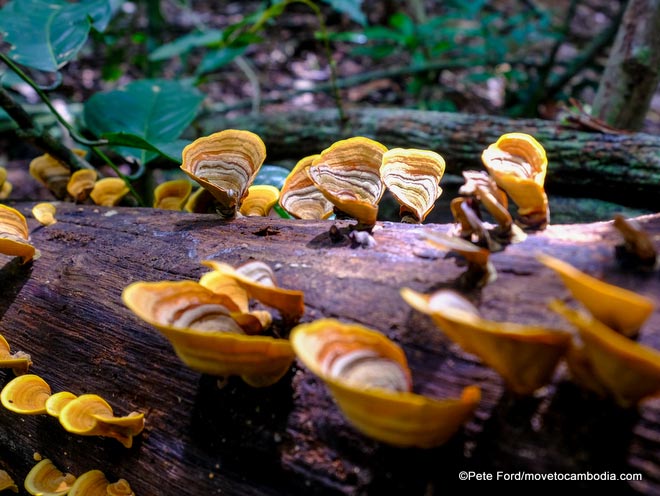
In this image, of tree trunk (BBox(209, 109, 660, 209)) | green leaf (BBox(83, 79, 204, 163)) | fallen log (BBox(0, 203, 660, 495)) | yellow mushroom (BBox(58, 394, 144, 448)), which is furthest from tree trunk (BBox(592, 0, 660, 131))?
yellow mushroom (BBox(58, 394, 144, 448))

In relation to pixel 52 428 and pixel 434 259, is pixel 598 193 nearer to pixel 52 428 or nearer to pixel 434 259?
pixel 434 259

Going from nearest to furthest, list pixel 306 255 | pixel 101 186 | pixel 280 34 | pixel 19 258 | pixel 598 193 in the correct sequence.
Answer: pixel 306 255
pixel 19 258
pixel 101 186
pixel 598 193
pixel 280 34

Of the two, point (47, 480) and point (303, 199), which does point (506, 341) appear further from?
point (47, 480)

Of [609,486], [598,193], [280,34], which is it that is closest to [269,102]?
[280,34]

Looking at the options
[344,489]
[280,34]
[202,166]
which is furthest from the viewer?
[280,34]

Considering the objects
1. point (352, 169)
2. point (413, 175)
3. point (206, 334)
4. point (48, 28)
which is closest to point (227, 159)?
point (352, 169)

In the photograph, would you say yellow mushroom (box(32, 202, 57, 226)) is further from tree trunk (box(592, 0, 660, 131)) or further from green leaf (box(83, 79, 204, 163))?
tree trunk (box(592, 0, 660, 131))
